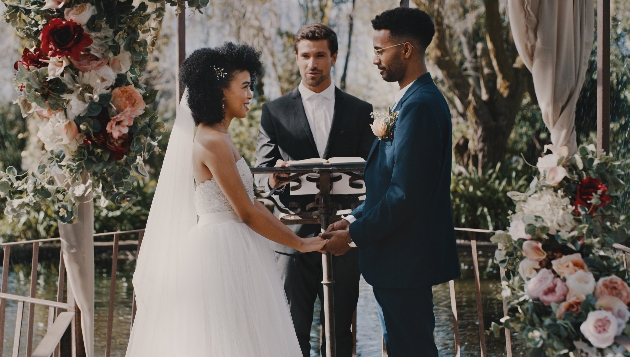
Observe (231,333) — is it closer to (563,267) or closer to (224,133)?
(224,133)

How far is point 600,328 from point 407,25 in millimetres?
1288

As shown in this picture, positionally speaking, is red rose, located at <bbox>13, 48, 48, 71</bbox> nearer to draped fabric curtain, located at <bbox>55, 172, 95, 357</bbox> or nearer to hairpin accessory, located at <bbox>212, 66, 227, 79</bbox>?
draped fabric curtain, located at <bbox>55, 172, 95, 357</bbox>

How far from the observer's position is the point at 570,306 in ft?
7.31

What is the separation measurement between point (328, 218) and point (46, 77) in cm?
128

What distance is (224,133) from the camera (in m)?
3.07

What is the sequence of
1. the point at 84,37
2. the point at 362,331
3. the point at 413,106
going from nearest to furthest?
1. the point at 84,37
2. the point at 413,106
3. the point at 362,331

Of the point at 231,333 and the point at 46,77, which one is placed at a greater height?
the point at 46,77

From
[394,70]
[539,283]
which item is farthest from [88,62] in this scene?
[539,283]

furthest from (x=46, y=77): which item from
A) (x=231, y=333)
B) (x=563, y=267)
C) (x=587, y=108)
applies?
(x=587, y=108)

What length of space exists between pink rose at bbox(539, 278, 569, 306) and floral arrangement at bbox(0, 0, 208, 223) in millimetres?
1406

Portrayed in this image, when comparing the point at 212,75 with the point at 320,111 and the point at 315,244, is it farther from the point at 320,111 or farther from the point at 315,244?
the point at 320,111

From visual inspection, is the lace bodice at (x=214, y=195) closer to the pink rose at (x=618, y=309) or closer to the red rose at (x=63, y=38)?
the red rose at (x=63, y=38)

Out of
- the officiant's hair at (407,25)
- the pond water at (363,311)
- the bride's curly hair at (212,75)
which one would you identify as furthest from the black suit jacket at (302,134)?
the pond water at (363,311)

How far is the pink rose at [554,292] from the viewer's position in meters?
2.24
